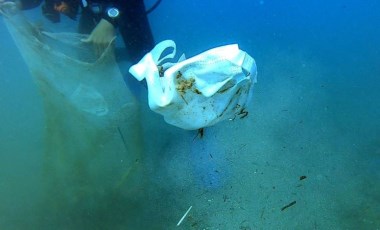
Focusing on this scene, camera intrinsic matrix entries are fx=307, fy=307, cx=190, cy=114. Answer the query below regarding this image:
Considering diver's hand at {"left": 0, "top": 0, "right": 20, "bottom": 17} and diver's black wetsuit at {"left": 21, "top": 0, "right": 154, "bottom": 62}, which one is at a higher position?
diver's hand at {"left": 0, "top": 0, "right": 20, "bottom": 17}

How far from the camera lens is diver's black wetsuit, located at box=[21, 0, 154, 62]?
1.09 meters

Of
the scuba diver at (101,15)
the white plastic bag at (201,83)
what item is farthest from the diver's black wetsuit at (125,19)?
the white plastic bag at (201,83)

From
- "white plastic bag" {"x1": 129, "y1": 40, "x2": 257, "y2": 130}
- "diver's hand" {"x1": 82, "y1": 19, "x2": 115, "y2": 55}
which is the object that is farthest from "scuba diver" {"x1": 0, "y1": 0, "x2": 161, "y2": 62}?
"white plastic bag" {"x1": 129, "y1": 40, "x2": 257, "y2": 130}

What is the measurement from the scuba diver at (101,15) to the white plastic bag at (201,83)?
0.22 meters

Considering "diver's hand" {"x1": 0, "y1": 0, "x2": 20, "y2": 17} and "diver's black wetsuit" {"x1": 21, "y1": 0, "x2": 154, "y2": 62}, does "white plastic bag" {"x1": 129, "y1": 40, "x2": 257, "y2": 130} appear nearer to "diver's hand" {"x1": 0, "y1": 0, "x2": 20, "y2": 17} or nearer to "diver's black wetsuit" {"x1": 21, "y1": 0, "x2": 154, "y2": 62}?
"diver's black wetsuit" {"x1": 21, "y1": 0, "x2": 154, "y2": 62}

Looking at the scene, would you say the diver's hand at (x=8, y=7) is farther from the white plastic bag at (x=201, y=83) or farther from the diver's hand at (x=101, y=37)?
the white plastic bag at (x=201, y=83)

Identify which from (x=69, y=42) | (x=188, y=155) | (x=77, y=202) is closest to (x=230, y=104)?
(x=188, y=155)

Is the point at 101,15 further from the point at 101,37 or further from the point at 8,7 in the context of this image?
the point at 8,7

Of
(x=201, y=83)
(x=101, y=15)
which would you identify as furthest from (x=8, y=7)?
(x=201, y=83)

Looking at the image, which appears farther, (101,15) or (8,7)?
(101,15)

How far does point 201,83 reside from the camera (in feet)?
3.03

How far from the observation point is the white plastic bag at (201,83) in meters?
0.90

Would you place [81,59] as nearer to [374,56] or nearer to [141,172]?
[141,172]

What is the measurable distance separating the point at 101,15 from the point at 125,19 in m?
0.09
